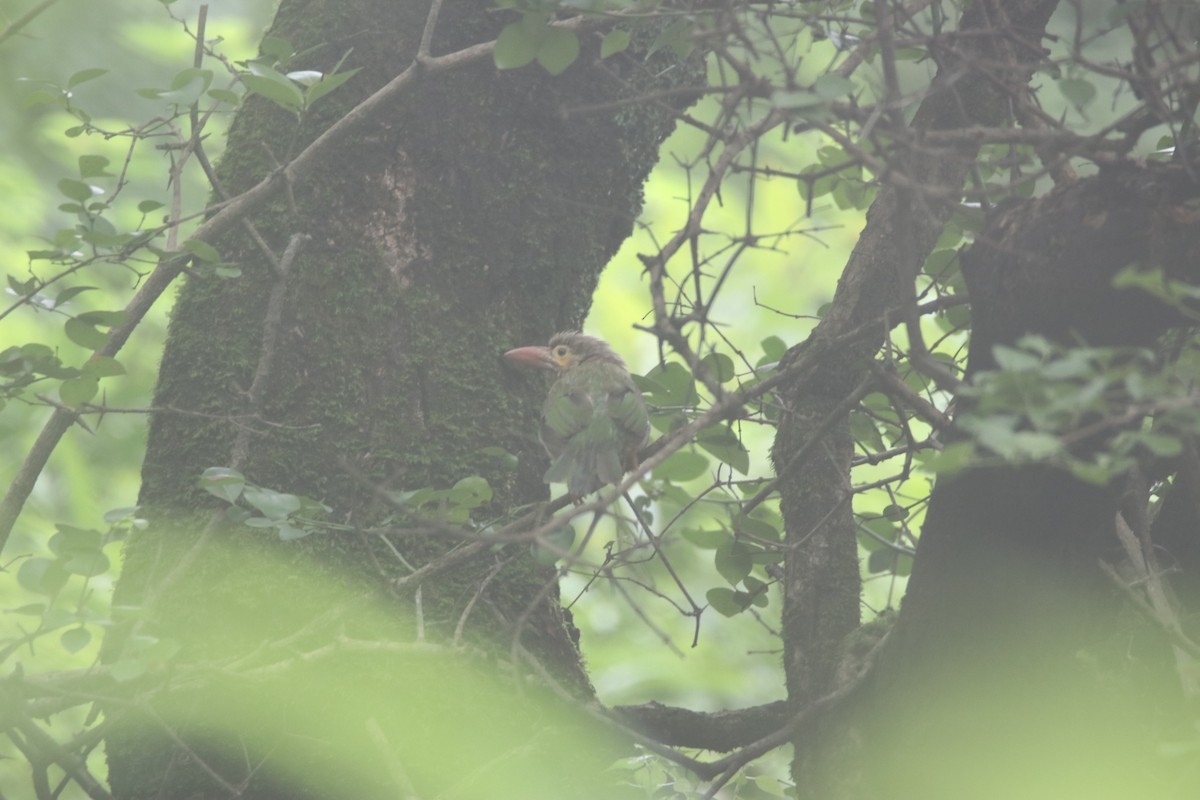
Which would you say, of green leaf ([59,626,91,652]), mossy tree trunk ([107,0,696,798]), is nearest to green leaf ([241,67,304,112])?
mossy tree trunk ([107,0,696,798])

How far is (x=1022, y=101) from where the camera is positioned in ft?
5.56

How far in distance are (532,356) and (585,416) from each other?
21cm

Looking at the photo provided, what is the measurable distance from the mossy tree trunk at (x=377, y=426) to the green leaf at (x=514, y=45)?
288 mm

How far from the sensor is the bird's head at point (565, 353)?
2879 millimetres

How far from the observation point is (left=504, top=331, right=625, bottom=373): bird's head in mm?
2879

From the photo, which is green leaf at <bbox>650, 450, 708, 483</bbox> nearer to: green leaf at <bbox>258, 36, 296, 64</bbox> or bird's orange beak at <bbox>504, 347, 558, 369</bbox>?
bird's orange beak at <bbox>504, 347, 558, 369</bbox>

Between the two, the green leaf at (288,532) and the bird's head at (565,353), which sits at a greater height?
the bird's head at (565,353)

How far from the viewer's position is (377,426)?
2.61 metres

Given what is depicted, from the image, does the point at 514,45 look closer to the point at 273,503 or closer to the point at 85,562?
the point at 273,503

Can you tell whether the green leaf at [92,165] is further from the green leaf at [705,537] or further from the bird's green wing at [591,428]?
the green leaf at [705,537]

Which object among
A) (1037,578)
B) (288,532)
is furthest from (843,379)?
(288,532)

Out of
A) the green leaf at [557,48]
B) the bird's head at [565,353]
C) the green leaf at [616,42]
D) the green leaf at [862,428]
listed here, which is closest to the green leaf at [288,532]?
the bird's head at [565,353]

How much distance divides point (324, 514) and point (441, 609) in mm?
333

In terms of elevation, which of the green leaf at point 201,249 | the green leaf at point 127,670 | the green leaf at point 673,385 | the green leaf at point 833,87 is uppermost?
the green leaf at point 201,249
